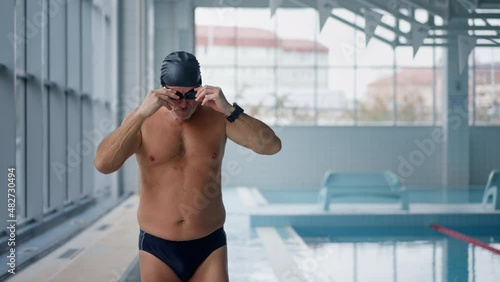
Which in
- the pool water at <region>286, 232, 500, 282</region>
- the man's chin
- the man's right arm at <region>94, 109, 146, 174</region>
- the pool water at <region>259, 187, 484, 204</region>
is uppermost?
the man's chin

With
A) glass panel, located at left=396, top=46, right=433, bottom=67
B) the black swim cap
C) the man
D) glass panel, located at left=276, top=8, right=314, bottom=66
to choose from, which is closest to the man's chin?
the man

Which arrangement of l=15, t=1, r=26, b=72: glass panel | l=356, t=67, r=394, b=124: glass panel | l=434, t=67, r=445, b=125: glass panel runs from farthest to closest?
l=356, t=67, r=394, b=124: glass panel, l=434, t=67, r=445, b=125: glass panel, l=15, t=1, r=26, b=72: glass panel

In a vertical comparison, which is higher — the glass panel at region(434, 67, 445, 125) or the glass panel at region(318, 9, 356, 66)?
the glass panel at region(318, 9, 356, 66)

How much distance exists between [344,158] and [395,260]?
864 cm

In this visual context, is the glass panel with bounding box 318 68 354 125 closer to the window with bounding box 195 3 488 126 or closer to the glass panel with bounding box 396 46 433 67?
the window with bounding box 195 3 488 126

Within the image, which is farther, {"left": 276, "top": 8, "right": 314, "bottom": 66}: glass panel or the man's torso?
{"left": 276, "top": 8, "right": 314, "bottom": 66}: glass panel

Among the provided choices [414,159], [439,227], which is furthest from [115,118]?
[414,159]

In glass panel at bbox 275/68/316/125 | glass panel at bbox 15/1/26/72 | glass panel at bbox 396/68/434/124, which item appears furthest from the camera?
glass panel at bbox 396/68/434/124

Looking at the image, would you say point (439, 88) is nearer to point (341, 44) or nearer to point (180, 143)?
point (341, 44)

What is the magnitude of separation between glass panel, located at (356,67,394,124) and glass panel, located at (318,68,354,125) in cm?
30

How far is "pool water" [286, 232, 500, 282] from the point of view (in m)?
5.21

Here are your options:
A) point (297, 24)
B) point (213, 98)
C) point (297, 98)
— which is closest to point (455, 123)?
point (297, 98)

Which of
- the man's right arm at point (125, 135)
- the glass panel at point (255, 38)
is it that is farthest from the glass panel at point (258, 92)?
the man's right arm at point (125, 135)

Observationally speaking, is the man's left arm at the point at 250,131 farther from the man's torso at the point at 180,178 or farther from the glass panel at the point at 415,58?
the glass panel at the point at 415,58
